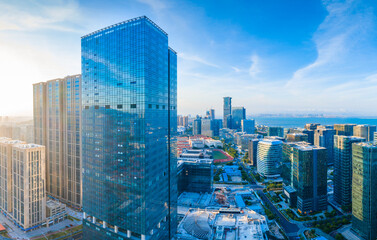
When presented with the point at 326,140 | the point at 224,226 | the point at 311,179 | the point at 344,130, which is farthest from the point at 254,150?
the point at 224,226

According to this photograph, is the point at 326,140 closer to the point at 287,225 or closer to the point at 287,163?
the point at 287,163

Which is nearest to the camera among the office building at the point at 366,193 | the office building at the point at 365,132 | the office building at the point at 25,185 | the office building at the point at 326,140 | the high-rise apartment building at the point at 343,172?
the office building at the point at 366,193

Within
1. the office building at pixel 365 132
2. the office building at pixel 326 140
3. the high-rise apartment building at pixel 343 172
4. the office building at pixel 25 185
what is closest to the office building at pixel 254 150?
the office building at pixel 326 140

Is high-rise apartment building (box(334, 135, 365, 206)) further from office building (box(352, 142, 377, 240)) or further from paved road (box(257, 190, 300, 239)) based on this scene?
paved road (box(257, 190, 300, 239))

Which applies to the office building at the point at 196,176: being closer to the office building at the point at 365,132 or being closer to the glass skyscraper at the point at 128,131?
the glass skyscraper at the point at 128,131

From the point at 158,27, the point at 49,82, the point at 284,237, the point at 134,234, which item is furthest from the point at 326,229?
the point at 49,82

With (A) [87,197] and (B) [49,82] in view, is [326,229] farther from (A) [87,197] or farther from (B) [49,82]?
(B) [49,82]

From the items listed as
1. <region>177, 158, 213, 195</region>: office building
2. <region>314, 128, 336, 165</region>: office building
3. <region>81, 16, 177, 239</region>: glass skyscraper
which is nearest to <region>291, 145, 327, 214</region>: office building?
<region>177, 158, 213, 195</region>: office building
